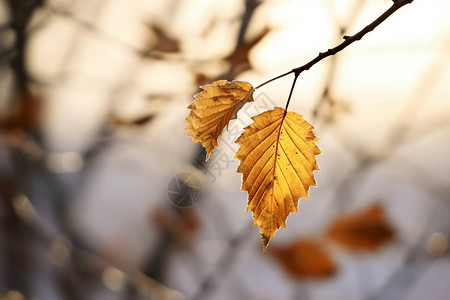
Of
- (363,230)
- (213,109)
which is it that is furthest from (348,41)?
(363,230)

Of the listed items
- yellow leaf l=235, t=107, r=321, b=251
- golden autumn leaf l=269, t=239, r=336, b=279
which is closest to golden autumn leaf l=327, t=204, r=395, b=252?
golden autumn leaf l=269, t=239, r=336, b=279

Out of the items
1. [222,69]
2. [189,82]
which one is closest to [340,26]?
[222,69]

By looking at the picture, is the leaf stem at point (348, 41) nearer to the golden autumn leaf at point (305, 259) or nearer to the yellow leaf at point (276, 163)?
the yellow leaf at point (276, 163)

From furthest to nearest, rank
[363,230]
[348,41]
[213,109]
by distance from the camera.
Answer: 1. [363,230]
2. [213,109]
3. [348,41]

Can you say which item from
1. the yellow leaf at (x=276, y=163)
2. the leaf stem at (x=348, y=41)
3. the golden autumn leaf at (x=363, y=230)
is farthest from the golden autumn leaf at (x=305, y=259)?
the leaf stem at (x=348, y=41)

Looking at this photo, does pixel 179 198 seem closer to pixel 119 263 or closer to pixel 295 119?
pixel 119 263

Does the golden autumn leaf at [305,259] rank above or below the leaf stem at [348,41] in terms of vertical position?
above

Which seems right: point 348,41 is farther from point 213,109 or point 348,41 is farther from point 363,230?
point 363,230
